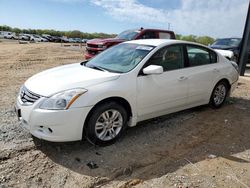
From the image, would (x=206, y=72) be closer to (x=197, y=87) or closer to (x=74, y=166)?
(x=197, y=87)

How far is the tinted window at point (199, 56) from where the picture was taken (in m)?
4.56

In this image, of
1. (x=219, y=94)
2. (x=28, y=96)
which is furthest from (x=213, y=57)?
(x=28, y=96)

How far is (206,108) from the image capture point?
5422 mm

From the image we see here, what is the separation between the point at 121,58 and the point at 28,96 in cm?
166

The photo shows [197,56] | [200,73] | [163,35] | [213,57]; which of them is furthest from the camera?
[163,35]

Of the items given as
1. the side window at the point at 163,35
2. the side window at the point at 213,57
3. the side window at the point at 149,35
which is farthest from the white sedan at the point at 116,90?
the side window at the point at 163,35

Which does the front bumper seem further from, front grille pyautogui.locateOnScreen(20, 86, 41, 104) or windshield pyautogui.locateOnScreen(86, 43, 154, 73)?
windshield pyautogui.locateOnScreen(86, 43, 154, 73)

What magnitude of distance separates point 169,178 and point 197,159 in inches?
25.9

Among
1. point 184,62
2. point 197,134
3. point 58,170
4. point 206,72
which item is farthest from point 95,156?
point 206,72

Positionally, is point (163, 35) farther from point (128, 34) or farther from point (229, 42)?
point (229, 42)

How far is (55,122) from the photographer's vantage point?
298cm

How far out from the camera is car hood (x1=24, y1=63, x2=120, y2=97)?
10.4ft

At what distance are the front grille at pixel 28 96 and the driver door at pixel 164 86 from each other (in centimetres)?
149

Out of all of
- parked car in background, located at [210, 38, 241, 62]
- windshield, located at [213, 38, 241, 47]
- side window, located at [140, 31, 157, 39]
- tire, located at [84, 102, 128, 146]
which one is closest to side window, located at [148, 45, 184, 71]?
tire, located at [84, 102, 128, 146]
